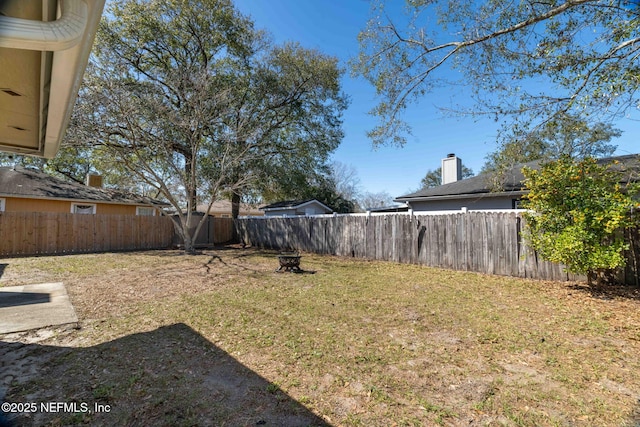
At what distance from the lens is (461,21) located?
6508 mm

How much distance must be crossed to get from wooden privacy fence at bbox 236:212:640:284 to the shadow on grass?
23.4ft

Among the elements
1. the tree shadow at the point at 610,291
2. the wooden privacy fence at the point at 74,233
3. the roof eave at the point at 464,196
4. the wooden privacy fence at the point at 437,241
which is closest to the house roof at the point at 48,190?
the wooden privacy fence at the point at 74,233

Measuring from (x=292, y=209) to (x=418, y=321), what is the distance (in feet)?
61.7

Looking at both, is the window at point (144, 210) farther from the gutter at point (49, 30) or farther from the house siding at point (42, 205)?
the gutter at point (49, 30)

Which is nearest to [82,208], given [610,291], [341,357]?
[341,357]

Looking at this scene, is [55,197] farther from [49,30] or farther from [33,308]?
[49,30]

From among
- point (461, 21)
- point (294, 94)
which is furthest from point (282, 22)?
point (461, 21)

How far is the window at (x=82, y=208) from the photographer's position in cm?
1503

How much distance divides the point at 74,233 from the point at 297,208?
13.6 m

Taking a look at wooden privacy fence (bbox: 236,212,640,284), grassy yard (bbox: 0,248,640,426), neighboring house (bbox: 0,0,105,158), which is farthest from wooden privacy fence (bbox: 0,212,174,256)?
neighboring house (bbox: 0,0,105,158)

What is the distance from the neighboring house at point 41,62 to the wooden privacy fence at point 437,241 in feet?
28.1

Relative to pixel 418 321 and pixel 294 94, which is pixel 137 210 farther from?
pixel 418 321

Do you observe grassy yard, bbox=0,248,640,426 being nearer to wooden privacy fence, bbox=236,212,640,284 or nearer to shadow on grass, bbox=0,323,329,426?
shadow on grass, bbox=0,323,329,426

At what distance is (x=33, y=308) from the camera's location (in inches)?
192
